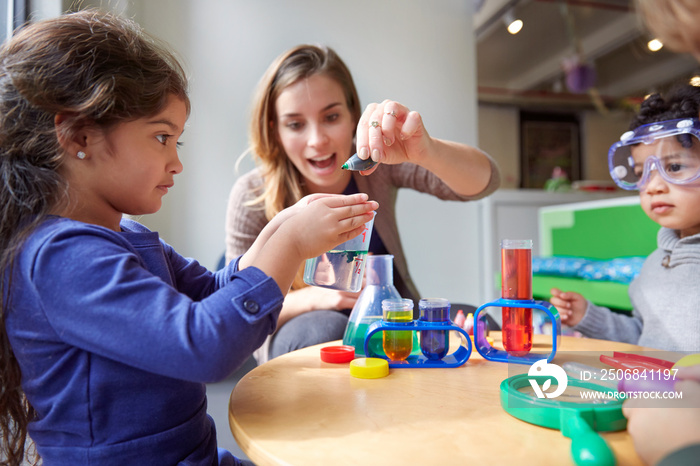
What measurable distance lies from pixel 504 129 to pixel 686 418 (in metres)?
7.25

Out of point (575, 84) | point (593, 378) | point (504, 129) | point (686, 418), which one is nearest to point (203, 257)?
point (593, 378)

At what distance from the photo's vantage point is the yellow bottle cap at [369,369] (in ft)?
2.43

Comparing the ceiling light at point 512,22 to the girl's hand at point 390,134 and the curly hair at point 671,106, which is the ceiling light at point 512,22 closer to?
the curly hair at point 671,106

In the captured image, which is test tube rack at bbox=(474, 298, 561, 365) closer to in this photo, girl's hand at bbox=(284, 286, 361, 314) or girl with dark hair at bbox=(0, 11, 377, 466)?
girl with dark hair at bbox=(0, 11, 377, 466)

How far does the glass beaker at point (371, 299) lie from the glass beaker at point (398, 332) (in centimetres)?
5

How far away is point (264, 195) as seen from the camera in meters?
1.40

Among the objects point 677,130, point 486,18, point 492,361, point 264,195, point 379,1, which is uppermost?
point 486,18

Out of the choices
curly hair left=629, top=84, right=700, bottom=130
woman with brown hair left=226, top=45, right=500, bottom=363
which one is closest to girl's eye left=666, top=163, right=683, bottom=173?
curly hair left=629, top=84, right=700, bottom=130

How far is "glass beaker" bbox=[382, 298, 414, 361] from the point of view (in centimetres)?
80

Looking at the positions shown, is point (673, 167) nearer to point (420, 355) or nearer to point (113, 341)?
point (420, 355)

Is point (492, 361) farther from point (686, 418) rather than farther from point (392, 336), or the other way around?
point (686, 418)

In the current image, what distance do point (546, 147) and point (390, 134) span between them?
6970 mm

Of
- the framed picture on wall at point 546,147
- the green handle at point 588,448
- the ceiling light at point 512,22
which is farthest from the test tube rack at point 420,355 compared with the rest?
the framed picture on wall at point 546,147

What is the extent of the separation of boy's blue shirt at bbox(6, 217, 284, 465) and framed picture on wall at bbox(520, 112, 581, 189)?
712 cm
